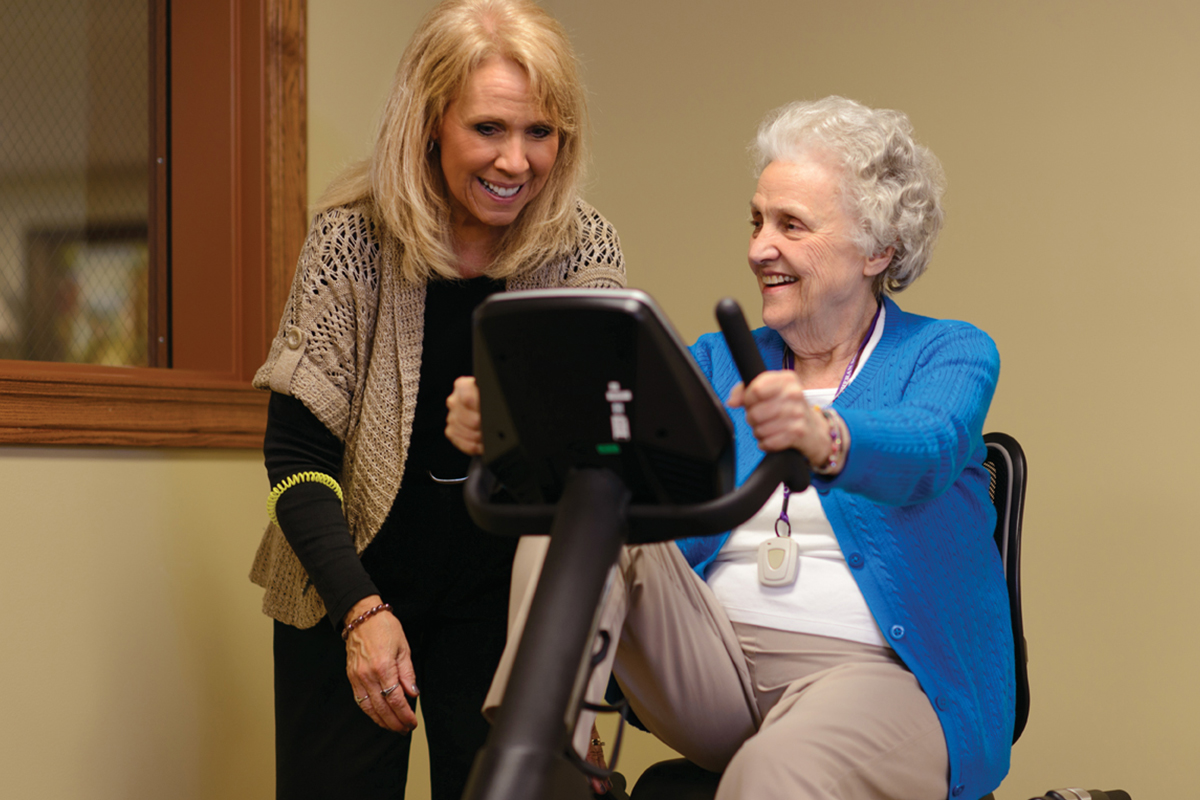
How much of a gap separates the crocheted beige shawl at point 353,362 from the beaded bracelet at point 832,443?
2.21 feet

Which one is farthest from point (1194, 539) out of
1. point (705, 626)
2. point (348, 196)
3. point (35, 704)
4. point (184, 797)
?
point (35, 704)

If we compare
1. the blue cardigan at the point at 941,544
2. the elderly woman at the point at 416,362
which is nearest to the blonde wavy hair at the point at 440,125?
the elderly woman at the point at 416,362

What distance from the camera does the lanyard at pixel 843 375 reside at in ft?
4.31

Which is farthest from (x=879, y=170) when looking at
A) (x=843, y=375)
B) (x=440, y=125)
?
(x=440, y=125)

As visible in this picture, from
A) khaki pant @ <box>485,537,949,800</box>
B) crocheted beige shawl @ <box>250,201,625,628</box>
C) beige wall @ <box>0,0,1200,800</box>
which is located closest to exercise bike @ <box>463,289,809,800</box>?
khaki pant @ <box>485,537,949,800</box>

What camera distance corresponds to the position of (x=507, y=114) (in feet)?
4.62

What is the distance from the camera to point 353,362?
1459 mm

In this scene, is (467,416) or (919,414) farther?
(919,414)

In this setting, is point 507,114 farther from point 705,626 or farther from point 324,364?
point 705,626

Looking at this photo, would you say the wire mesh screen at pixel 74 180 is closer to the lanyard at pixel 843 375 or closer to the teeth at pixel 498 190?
the teeth at pixel 498 190

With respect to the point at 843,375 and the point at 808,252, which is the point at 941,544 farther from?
the point at 808,252

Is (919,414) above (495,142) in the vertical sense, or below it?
below

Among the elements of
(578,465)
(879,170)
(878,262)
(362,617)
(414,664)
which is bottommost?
(414,664)

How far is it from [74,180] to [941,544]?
1.61m
